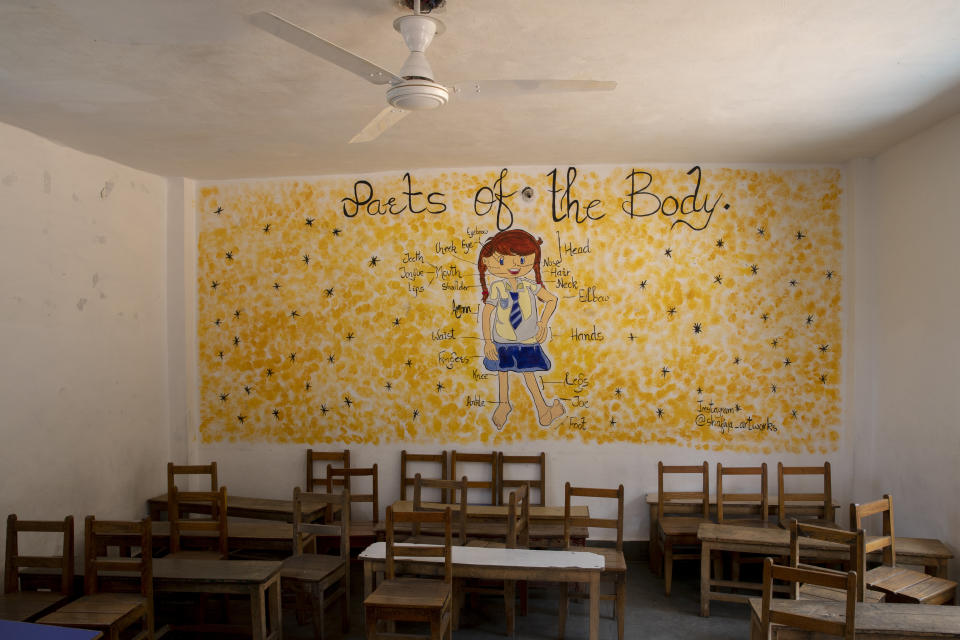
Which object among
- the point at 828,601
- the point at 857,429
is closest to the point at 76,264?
the point at 828,601

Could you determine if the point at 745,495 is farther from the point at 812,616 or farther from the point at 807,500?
the point at 812,616

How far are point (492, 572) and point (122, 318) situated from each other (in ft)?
12.0

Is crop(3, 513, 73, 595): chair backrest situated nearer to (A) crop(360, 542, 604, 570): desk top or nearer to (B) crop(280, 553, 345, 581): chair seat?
(B) crop(280, 553, 345, 581): chair seat

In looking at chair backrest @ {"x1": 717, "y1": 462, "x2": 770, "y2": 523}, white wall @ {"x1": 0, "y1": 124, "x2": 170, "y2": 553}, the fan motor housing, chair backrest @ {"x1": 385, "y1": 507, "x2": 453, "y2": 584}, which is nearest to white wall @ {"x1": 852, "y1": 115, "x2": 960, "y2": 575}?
chair backrest @ {"x1": 717, "y1": 462, "x2": 770, "y2": 523}

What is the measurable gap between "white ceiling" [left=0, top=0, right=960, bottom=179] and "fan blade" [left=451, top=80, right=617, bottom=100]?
0.27 meters

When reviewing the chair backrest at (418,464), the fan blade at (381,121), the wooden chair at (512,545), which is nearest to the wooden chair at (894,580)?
the wooden chair at (512,545)

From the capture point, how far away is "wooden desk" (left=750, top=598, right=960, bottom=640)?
11.0 ft

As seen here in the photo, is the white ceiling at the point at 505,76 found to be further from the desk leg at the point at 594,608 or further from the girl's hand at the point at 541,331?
the desk leg at the point at 594,608

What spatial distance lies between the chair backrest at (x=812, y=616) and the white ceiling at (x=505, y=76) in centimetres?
238

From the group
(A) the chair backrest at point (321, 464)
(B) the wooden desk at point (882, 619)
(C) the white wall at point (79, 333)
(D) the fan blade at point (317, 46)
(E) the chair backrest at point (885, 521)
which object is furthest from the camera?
(A) the chair backrest at point (321, 464)

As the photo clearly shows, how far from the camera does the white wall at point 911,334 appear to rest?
4652 mm

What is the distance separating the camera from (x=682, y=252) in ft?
19.6

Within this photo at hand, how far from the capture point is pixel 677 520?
5570 mm

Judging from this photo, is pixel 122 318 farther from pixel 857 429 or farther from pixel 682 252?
pixel 857 429
